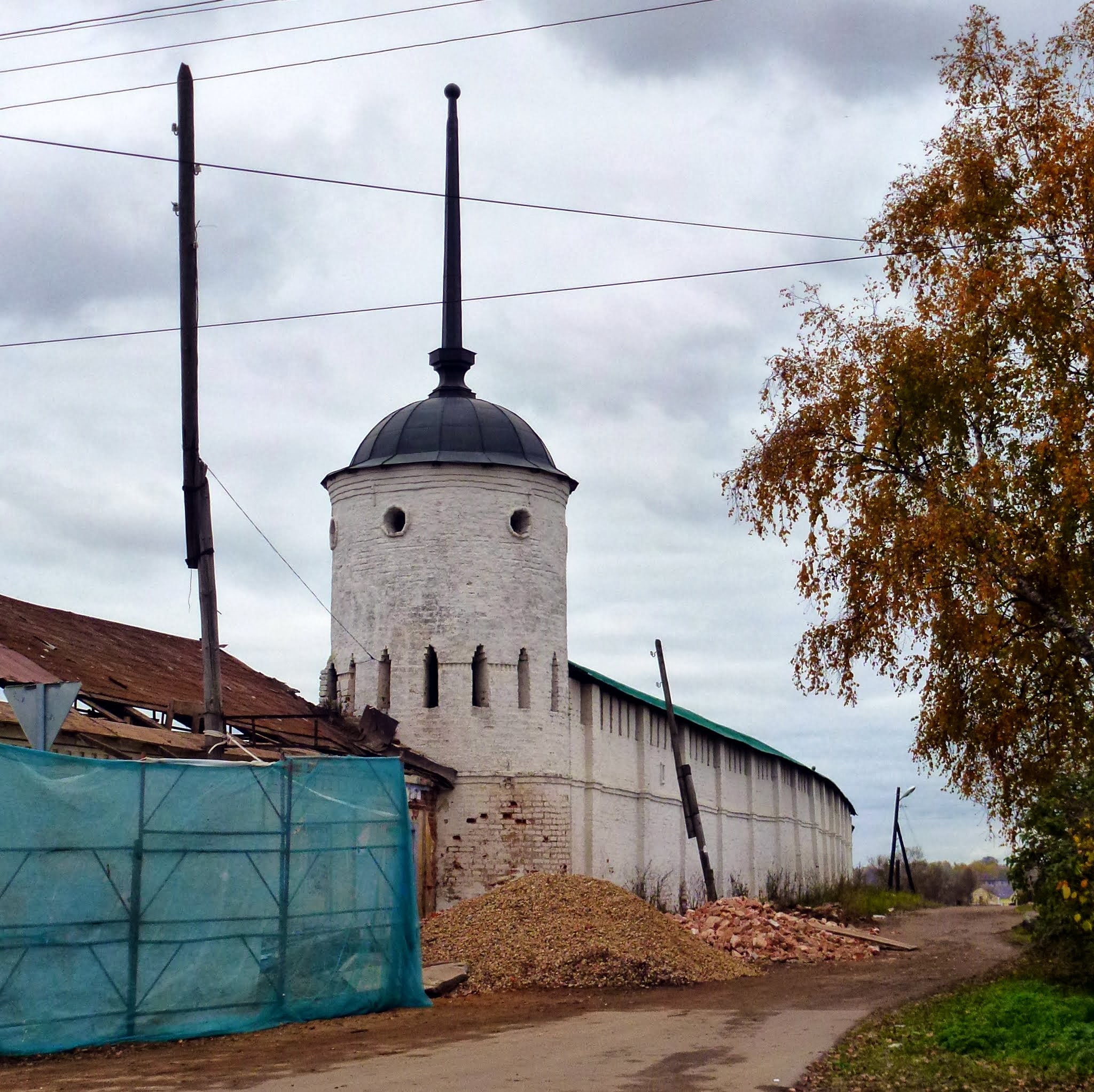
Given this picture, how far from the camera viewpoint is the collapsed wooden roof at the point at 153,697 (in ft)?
54.7

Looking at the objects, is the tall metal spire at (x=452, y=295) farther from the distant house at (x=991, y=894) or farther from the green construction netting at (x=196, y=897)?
the distant house at (x=991, y=894)

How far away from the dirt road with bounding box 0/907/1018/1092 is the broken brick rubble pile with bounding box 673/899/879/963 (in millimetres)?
4526

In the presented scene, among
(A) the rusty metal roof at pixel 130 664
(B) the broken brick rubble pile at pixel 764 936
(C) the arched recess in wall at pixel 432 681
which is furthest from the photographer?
(C) the arched recess in wall at pixel 432 681

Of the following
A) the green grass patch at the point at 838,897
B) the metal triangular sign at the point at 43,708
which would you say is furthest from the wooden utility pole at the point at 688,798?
the metal triangular sign at the point at 43,708

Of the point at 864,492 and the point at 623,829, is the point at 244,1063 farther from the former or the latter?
the point at 623,829

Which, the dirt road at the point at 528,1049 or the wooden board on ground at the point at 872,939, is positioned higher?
the wooden board on ground at the point at 872,939

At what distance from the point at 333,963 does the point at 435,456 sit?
571 inches

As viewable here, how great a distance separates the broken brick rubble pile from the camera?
76.2 feet

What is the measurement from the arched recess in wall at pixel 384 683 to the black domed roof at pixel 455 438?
12.4 ft

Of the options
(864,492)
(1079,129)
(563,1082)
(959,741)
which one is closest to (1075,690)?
(959,741)

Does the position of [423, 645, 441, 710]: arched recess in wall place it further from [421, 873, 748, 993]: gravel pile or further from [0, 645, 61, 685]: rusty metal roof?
[0, 645, 61, 685]: rusty metal roof

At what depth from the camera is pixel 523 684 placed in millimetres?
27359

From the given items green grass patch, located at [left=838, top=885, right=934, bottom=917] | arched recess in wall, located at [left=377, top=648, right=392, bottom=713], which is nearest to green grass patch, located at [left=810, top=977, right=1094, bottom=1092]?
arched recess in wall, located at [left=377, top=648, right=392, bottom=713]

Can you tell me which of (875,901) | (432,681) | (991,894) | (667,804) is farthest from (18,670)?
(991,894)
